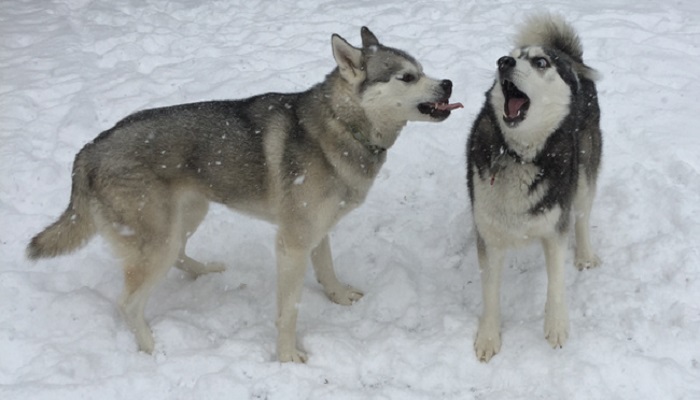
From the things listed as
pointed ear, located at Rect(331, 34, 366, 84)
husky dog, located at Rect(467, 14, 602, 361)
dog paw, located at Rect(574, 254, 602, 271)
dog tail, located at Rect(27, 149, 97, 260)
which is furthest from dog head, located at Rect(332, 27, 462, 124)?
dog tail, located at Rect(27, 149, 97, 260)

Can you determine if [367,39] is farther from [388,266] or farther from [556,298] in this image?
[556,298]

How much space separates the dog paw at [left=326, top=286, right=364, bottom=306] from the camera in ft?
15.4

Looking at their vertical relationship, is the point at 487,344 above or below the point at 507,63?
below

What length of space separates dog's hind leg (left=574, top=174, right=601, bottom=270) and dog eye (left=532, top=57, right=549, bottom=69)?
1.24m

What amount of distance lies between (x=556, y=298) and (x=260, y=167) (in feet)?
7.04

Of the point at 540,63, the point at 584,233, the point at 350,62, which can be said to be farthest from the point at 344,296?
the point at 540,63

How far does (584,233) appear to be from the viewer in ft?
15.3

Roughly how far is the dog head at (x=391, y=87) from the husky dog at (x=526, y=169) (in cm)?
34

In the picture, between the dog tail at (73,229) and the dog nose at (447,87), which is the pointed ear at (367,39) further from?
the dog tail at (73,229)

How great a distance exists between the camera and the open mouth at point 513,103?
11.8 feet

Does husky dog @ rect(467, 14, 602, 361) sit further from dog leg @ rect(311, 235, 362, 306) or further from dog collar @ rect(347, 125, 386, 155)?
dog leg @ rect(311, 235, 362, 306)

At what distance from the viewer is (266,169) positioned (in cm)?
414

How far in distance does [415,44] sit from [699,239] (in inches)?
182

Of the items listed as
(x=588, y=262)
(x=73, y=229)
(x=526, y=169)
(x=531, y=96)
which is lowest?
(x=588, y=262)
